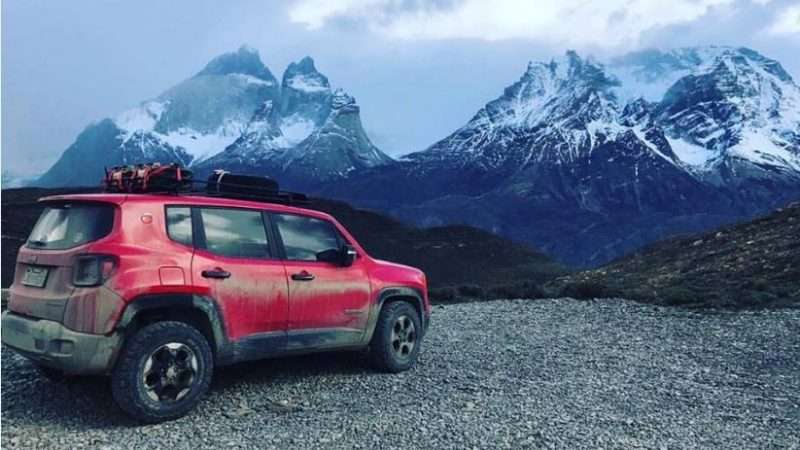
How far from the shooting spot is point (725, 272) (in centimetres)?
2262

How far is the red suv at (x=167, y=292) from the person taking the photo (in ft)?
19.3

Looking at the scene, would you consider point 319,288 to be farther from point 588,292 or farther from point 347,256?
point 588,292

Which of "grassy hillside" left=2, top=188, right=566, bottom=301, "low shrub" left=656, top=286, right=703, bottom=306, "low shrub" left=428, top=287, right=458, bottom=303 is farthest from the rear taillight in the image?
"grassy hillside" left=2, top=188, right=566, bottom=301

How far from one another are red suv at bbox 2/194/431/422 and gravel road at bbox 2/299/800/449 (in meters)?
0.49

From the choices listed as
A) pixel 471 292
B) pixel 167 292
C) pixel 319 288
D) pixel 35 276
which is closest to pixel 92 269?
pixel 167 292

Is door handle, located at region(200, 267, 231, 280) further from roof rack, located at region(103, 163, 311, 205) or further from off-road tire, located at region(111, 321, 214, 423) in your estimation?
roof rack, located at region(103, 163, 311, 205)

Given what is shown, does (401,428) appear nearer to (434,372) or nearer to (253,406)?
(253,406)

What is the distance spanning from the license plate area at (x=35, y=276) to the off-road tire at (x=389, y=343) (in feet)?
11.8

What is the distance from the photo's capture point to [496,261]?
83250 mm

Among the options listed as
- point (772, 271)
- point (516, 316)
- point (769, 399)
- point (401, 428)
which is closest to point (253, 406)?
point (401, 428)

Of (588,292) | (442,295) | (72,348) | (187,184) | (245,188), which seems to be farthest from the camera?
(442,295)

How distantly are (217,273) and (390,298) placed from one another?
2566 millimetres

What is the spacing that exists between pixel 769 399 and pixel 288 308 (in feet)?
18.1

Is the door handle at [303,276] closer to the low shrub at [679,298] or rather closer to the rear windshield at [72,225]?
the rear windshield at [72,225]
